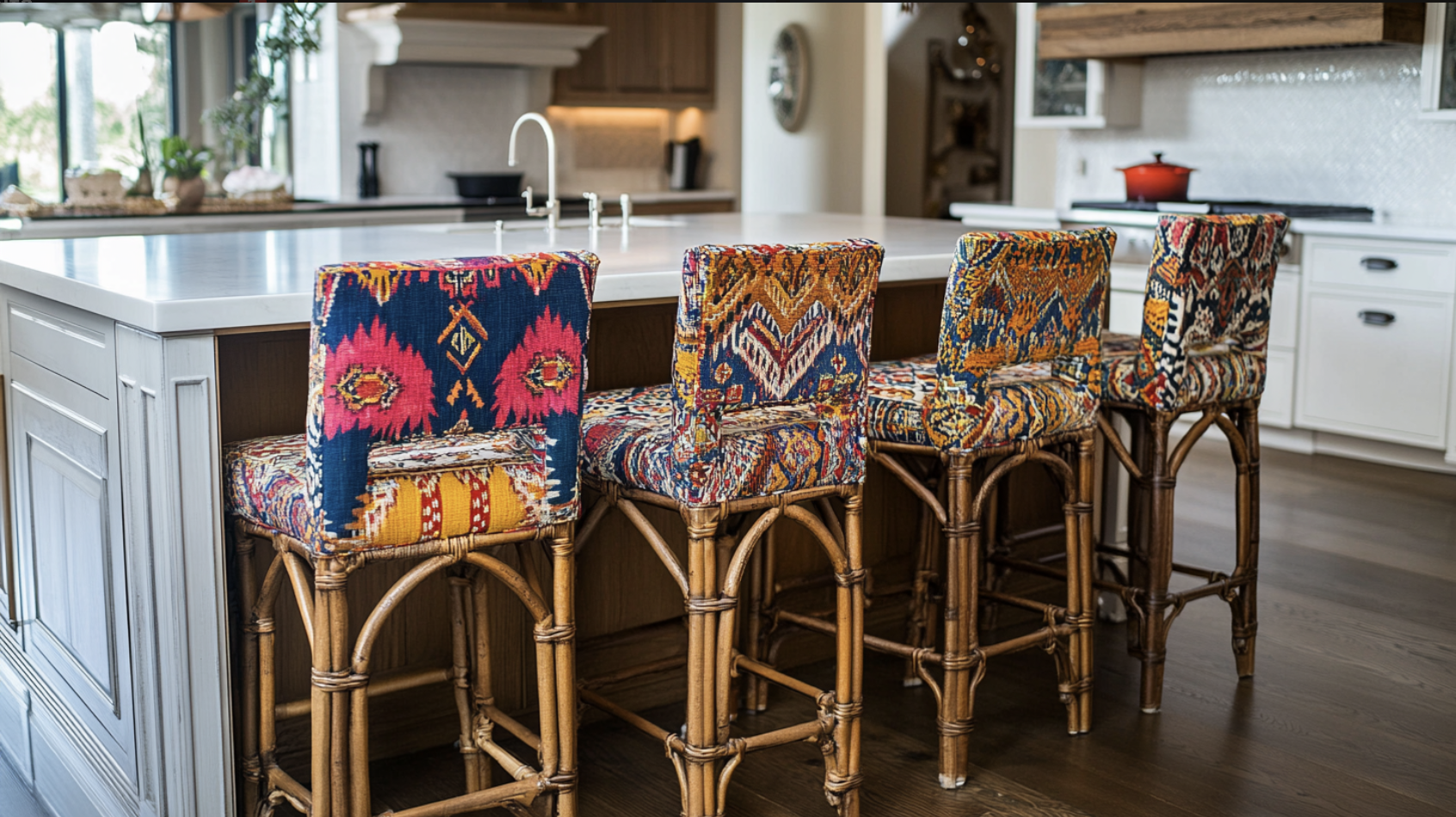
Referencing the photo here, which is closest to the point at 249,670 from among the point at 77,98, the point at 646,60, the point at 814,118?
A: the point at 646,60

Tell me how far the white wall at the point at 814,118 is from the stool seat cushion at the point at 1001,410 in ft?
17.5

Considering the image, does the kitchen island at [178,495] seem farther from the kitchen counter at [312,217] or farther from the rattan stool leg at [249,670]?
the kitchen counter at [312,217]

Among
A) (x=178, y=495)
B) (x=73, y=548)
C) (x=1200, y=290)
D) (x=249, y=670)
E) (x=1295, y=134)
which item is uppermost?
(x=1295, y=134)

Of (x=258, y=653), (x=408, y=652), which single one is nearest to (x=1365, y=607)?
(x=408, y=652)

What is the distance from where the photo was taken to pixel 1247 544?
9.77ft

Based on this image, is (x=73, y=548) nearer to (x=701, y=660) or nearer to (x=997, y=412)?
(x=701, y=660)

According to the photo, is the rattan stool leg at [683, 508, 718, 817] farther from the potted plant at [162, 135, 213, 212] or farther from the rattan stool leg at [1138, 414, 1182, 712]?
the potted plant at [162, 135, 213, 212]

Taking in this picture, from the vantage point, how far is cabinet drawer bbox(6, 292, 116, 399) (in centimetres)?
207

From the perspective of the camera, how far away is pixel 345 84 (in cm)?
656

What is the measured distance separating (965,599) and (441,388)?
113 centimetres

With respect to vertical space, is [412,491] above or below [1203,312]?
below

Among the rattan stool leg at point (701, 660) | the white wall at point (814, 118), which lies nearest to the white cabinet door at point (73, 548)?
the rattan stool leg at point (701, 660)

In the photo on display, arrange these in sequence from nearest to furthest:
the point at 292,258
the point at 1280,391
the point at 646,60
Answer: the point at 292,258 → the point at 1280,391 → the point at 646,60

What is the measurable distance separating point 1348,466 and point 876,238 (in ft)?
9.09
